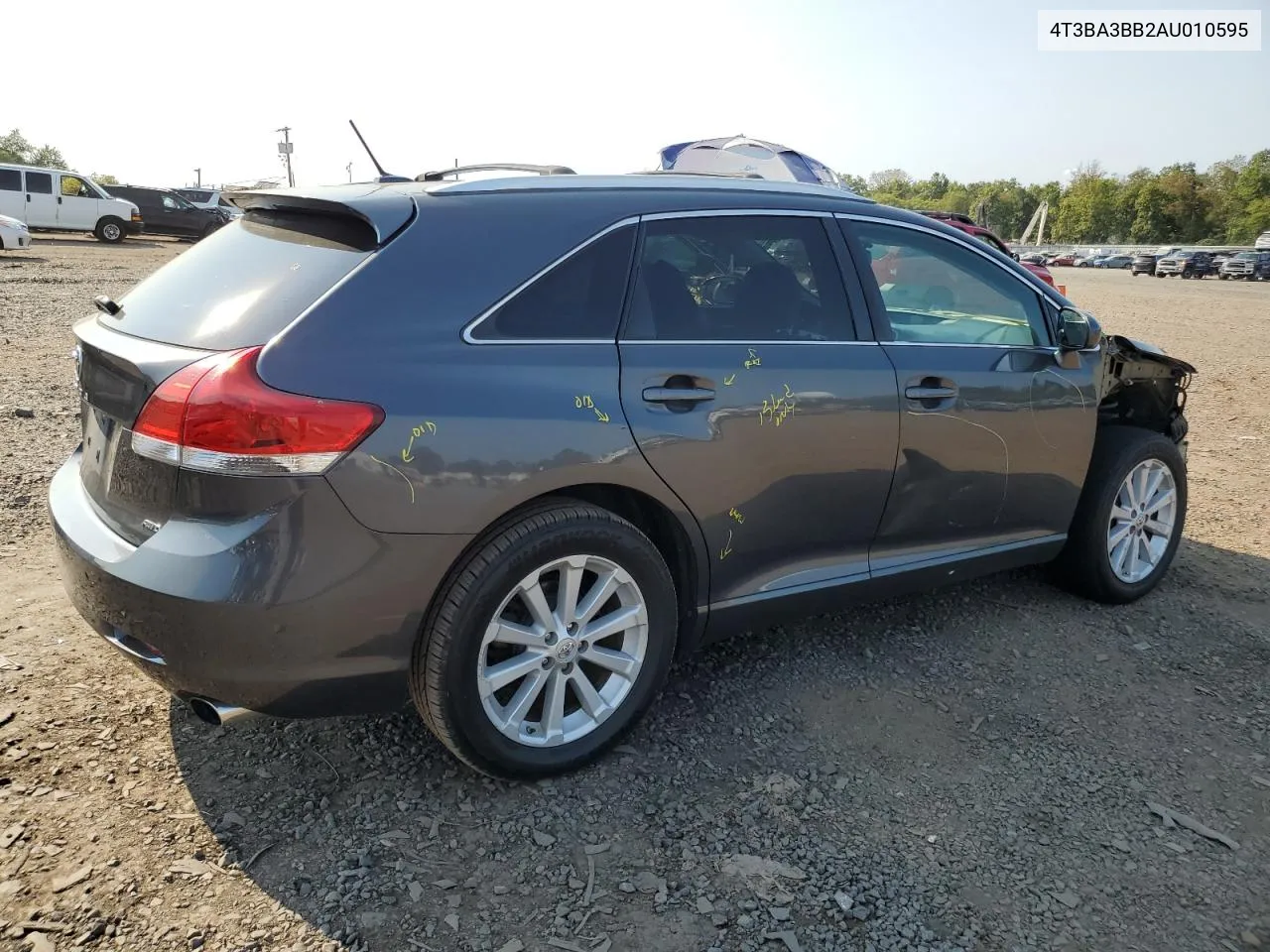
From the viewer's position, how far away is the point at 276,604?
233cm

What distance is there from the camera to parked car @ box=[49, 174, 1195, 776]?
2363 mm

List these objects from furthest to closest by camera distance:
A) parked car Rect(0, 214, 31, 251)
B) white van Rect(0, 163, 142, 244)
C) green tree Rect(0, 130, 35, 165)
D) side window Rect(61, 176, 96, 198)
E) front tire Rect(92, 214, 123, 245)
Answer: green tree Rect(0, 130, 35, 165) < front tire Rect(92, 214, 123, 245) < side window Rect(61, 176, 96, 198) < white van Rect(0, 163, 142, 244) < parked car Rect(0, 214, 31, 251)

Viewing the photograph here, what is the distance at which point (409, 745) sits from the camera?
3.01 m

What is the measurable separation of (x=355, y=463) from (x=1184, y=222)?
12233 cm

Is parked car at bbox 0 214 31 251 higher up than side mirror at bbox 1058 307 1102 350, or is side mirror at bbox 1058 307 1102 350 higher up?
side mirror at bbox 1058 307 1102 350

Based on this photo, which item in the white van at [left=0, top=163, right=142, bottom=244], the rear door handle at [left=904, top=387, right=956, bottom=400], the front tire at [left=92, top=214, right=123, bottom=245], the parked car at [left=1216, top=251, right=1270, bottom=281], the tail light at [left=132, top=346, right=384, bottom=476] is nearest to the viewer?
the tail light at [left=132, top=346, right=384, bottom=476]

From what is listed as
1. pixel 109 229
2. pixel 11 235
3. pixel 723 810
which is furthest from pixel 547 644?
pixel 109 229

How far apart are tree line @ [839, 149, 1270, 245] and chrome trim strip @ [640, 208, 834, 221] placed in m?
90.2

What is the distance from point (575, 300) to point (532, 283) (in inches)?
5.8

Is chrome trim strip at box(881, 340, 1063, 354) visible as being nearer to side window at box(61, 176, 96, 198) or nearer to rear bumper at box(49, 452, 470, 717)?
rear bumper at box(49, 452, 470, 717)

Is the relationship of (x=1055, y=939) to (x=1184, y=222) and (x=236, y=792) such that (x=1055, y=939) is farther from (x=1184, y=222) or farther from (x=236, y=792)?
(x=1184, y=222)

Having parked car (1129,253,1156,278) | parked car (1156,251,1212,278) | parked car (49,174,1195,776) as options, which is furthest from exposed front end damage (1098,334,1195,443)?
parked car (1129,253,1156,278)

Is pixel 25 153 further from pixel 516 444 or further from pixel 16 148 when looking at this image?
pixel 516 444

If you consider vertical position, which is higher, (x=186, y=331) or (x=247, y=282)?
(x=247, y=282)
